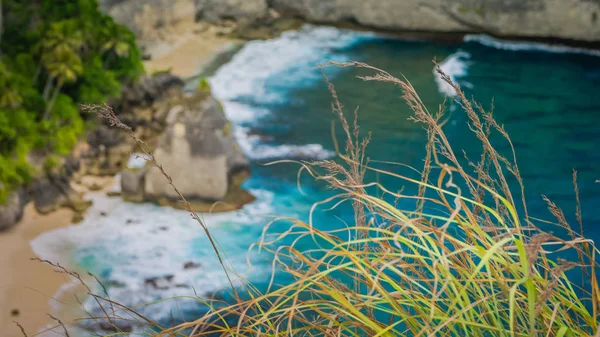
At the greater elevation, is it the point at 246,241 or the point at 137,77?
the point at 137,77

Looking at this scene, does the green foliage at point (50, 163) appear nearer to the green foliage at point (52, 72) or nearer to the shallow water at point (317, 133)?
the green foliage at point (52, 72)

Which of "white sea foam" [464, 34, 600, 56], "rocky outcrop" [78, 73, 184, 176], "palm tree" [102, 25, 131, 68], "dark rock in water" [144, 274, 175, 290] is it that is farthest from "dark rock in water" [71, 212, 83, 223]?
"white sea foam" [464, 34, 600, 56]

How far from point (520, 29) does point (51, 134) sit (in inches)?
421

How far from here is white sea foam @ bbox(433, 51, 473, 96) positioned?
13156 millimetres

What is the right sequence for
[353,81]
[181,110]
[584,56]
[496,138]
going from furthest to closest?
[584,56] < [353,81] < [496,138] < [181,110]

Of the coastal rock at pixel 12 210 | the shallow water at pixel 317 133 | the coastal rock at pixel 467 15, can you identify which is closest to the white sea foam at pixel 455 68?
the shallow water at pixel 317 133

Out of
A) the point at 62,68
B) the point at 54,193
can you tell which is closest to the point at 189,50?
the point at 62,68

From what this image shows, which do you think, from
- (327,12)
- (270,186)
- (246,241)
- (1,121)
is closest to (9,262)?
(1,121)

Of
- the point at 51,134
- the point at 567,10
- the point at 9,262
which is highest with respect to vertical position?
the point at 567,10

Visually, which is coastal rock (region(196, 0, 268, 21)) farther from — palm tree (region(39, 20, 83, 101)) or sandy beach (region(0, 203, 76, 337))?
sandy beach (region(0, 203, 76, 337))

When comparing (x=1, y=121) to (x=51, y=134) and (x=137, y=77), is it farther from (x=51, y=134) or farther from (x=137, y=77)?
(x=137, y=77)

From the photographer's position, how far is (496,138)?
36.6 ft

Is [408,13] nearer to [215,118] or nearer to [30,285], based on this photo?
[215,118]

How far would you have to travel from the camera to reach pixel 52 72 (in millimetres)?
9867
